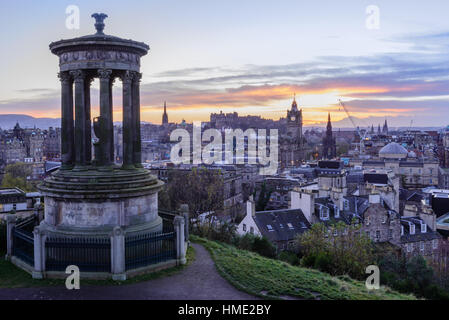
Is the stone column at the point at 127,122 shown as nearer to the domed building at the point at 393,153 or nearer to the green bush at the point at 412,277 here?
the green bush at the point at 412,277

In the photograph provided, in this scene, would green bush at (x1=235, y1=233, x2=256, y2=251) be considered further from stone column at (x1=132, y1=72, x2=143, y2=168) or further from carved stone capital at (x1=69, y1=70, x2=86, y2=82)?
carved stone capital at (x1=69, y1=70, x2=86, y2=82)

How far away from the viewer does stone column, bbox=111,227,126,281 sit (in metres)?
16.4

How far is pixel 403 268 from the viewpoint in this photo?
3344cm

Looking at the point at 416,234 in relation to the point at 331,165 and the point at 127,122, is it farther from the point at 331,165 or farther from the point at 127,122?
the point at 331,165

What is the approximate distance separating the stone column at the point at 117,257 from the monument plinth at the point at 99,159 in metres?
1.88

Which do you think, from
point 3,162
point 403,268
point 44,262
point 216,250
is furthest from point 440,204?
point 3,162

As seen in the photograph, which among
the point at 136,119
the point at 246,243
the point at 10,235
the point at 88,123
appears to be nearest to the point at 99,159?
the point at 136,119

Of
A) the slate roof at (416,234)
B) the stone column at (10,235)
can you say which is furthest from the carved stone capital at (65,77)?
the slate roof at (416,234)

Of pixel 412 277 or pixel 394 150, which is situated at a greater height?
pixel 394 150

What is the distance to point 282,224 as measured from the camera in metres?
43.4

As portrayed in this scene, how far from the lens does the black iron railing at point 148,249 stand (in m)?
17.0

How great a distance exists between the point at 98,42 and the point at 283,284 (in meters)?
12.5
